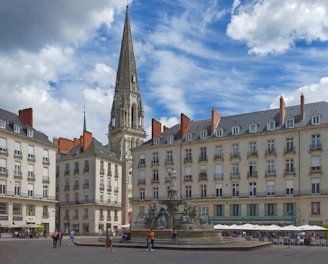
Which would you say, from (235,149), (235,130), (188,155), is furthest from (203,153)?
(235,130)

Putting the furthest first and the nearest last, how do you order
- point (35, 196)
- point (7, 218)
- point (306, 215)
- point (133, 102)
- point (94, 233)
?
point (133, 102) < point (94, 233) < point (35, 196) < point (7, 218) < point (306, 215)

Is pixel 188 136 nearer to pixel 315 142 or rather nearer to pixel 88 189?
pixel 315 142

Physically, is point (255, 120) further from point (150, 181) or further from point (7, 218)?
point (7, 218)

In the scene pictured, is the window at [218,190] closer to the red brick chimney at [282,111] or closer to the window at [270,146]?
the window at [270,146]

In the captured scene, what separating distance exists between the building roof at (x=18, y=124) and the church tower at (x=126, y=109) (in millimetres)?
32960

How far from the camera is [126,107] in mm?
108438

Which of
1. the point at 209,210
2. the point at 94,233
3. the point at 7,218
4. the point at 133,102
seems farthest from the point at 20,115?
the point at 133,102

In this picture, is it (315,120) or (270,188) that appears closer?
(315,120)

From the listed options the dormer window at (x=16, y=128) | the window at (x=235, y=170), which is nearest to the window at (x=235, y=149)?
the window at (x=235, y=170)

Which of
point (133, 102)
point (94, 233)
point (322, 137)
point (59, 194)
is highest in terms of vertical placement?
point (133, 102)

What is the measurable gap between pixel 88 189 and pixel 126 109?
120 feet

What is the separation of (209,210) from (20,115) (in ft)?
92.8

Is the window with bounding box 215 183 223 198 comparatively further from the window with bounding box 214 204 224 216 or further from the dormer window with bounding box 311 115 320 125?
the dormer window with bounding box 311 115 320 125

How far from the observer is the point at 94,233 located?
70.1 meters
